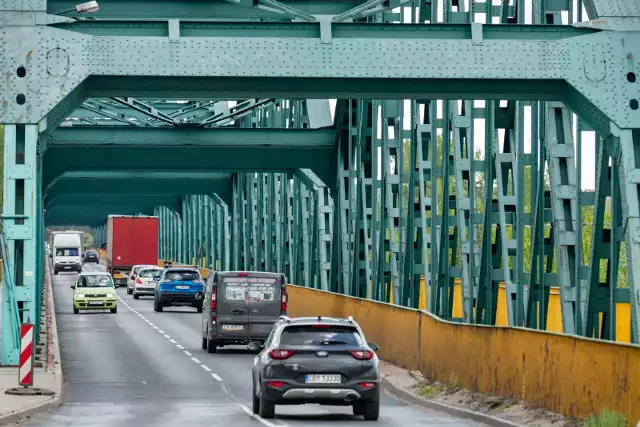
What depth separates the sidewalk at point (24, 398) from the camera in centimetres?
2034

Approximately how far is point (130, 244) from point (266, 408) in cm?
6657

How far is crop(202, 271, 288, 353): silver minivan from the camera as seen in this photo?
116ft

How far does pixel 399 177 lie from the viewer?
4000 cm

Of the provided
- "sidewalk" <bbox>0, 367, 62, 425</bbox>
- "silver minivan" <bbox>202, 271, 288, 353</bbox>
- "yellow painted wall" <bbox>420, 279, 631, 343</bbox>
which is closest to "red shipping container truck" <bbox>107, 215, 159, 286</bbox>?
"yellow painted wall" <bbox>420, 279, 631, 343</bbox>

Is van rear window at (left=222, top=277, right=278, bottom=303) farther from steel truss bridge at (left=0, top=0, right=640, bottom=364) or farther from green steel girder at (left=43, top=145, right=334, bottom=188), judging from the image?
green steel girder at (left=43, top=145, right=334, bottom=188)

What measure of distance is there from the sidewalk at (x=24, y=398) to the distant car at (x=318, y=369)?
3.22m

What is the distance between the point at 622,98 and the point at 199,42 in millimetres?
6907

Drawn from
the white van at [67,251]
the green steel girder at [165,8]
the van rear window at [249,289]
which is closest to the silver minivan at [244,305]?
the van rear window at [249,289]

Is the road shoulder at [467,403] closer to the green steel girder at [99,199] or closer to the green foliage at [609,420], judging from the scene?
the green foliage at [609,420]

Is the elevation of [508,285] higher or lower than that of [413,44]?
lower

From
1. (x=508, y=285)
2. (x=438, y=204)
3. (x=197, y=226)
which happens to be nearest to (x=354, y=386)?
(x=508, y=285)

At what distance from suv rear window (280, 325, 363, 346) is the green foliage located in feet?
16.0

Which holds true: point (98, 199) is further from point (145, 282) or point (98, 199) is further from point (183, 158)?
point (183, 158)

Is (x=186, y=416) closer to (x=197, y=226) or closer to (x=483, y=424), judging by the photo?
(x=483, y=424)
